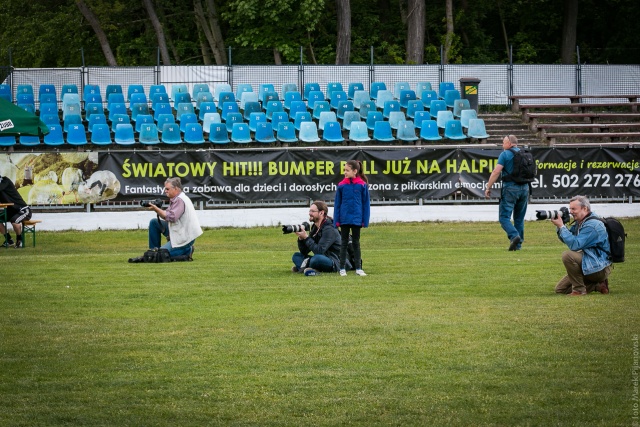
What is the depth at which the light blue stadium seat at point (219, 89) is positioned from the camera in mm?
34250

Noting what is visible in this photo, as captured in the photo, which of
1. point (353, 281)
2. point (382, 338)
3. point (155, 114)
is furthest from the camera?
point (155, 114)

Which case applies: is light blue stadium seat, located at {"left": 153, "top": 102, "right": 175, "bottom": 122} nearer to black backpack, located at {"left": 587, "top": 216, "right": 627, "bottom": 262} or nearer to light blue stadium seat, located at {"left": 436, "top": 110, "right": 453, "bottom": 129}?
light blue stadium seat, located at {"left": 436, "top": 110, "right": 453, "bottom": 129}

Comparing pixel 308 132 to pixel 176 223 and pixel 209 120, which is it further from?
pixel 176 223

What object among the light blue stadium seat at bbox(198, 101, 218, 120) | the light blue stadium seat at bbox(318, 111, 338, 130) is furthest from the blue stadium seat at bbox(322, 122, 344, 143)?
the light blue stadium seat at bbox(198, 101, 218, 120)

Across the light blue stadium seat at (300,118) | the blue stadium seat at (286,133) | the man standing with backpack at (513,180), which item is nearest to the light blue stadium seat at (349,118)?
the light blue stadium seat at (300,118)

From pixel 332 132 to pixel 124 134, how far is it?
18.8 feet

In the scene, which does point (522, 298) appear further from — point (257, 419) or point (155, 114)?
point (155, 114)

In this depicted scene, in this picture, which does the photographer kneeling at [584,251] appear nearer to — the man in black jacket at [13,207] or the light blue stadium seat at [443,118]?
the man in black jacket at [13,207]

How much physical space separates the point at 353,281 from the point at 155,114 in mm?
17946

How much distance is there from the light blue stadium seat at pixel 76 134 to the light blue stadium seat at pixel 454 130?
9944 mm

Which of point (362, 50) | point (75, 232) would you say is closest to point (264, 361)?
point (75, 232)

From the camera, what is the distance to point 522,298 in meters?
12.7

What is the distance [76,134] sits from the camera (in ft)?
93.7

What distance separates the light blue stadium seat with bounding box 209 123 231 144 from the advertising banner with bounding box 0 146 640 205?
3.52m
